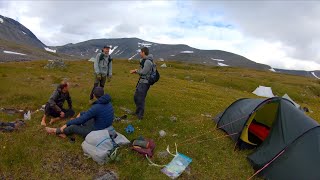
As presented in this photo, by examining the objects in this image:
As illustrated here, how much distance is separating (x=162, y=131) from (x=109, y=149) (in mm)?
3924

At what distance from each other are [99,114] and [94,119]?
16.3 inches

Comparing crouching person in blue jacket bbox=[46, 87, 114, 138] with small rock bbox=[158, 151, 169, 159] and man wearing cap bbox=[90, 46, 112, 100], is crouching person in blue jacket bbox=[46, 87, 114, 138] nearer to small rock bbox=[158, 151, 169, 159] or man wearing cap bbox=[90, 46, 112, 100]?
small rock bbox=[158, 151, 169, 159]

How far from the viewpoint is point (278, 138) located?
1399 centimetres

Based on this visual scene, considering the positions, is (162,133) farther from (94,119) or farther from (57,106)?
(57,106)

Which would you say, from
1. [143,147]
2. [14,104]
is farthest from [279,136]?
[14,104]

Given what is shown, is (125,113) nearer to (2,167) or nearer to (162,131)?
(162,131)

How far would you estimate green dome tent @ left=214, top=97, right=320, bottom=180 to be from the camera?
12.7m

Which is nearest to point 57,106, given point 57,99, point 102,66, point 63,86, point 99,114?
point 57,99

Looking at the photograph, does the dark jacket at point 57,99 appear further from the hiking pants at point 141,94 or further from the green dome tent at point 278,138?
the green dome tent at point 278,138

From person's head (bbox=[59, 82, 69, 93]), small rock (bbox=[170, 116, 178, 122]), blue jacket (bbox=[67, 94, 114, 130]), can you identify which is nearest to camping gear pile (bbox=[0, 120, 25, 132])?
person's head (bbox=[59, 82, 69, 93])

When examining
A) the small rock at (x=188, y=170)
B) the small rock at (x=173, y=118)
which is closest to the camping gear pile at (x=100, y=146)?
the small rock at (x=188, y=170)

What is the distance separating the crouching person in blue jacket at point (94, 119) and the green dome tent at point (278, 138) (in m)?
6.32

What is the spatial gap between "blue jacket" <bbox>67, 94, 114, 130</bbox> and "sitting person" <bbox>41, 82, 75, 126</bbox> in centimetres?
250

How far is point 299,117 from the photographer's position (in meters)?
14.2
